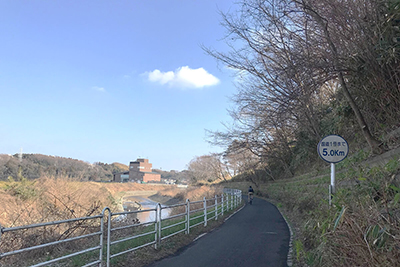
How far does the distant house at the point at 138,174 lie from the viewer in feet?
396

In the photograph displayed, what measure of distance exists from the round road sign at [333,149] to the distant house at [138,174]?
105796 mm

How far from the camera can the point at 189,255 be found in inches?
281

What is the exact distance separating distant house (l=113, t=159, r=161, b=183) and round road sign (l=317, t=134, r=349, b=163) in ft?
347

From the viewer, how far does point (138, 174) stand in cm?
12888

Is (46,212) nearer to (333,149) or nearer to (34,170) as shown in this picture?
(333,149)

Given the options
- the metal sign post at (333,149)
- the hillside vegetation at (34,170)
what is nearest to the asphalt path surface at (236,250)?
the metal sign post at (333,149)

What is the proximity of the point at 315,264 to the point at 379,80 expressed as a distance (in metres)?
5.37

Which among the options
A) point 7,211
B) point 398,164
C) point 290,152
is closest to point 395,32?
point 398,164

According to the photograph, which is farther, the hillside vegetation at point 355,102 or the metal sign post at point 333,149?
the metal sign post at point 333,149

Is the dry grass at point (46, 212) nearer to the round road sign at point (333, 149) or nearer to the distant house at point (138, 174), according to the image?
the round road sign at point (333, 149)

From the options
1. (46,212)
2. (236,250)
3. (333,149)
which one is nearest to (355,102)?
(333,149)

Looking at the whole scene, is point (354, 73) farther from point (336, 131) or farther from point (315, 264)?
point (336, 131)

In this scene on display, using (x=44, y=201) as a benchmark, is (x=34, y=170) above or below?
above

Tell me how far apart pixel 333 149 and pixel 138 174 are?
416ft
